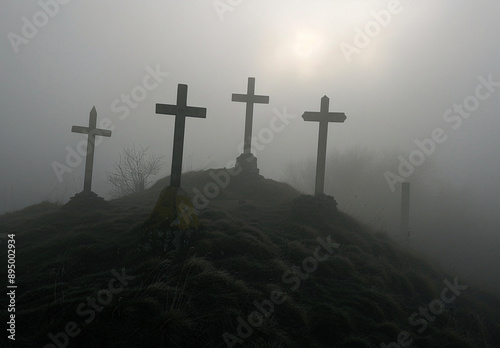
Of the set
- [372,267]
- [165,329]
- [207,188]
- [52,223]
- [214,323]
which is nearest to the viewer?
[165,329]

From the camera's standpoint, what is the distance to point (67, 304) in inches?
167

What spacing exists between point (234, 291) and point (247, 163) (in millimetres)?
9513

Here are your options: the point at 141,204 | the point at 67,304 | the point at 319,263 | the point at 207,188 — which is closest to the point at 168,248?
the point at 67,304

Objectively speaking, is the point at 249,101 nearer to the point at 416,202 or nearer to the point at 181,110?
the point at 181,110

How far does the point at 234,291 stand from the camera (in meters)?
4.92

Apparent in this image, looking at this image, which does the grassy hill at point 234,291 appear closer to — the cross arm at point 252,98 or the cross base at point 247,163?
the cross base at point 247,163

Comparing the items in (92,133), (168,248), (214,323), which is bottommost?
(214,323)

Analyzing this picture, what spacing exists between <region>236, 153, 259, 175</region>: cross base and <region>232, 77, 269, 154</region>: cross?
229 millimetres

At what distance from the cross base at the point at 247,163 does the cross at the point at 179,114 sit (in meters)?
6.44

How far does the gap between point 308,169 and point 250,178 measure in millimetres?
21121

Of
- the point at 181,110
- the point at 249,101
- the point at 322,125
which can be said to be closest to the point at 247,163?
the point at 249,101

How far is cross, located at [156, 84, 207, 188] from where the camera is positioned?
753cm

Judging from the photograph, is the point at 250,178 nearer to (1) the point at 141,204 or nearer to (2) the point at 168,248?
(1) the point at 141,204

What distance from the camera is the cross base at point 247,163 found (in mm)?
14172
